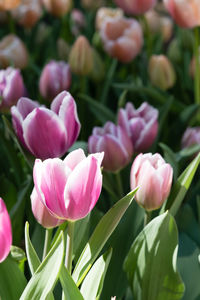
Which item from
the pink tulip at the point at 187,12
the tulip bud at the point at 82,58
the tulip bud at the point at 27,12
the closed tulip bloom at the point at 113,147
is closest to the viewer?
Result: the closed tulip bloom at the point at 113,147

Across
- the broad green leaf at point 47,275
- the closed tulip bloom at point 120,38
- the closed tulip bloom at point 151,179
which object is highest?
the broad green leaf at point 47,275

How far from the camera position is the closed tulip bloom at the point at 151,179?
0.59 m

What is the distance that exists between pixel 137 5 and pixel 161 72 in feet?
0.51

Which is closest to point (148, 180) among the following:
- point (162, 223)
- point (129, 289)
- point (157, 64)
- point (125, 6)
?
point (162, 223)

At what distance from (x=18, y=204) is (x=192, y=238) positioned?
9.2 inches

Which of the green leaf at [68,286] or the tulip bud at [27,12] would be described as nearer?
the green leaf at [68,286]

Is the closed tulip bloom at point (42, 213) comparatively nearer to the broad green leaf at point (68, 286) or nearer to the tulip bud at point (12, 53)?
the broad green leaf at point (68, 286)

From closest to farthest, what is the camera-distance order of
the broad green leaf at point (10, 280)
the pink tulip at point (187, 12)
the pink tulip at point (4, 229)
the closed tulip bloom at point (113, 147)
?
the pink tulip at point (4, 229)
the broad green leaf at point (10, 280)
the closed tulip bloom at point (113, 147)
the pink tulip at point (187, 12)

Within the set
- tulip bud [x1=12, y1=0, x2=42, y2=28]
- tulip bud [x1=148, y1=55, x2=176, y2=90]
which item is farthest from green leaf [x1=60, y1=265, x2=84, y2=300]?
tulip bud [x1=12, y1=0, x2=42, y2=28]

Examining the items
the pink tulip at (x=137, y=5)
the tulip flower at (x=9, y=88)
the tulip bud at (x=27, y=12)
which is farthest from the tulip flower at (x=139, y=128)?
the tulip bud at (x=27, y=12)

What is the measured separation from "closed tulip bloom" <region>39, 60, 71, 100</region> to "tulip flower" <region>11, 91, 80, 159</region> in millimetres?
367

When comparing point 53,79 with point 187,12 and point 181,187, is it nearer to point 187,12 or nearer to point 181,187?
point 187,12

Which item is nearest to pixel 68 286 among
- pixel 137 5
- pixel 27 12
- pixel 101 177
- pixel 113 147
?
pixel 101 177

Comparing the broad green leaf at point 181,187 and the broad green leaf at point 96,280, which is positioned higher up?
the broad green leaf at point 96,280
